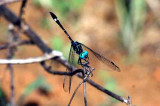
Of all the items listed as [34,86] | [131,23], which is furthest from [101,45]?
[34,86]

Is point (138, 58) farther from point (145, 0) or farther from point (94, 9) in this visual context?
point (94, 9)

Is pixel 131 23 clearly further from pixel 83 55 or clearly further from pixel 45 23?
pixel 83 55

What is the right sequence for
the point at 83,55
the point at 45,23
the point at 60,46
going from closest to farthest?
1. the point at 83,55
2. the point at 60,46
3. the point at 45,23

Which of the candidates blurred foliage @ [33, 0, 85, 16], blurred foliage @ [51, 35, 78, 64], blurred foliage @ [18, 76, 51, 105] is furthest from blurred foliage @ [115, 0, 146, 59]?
blurred foliage @ [18, 76, 51, 105]

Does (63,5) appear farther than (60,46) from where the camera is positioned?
Yes

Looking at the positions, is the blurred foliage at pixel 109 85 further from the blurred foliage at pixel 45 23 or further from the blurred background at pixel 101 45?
the blurred foliage at pixel 45 23

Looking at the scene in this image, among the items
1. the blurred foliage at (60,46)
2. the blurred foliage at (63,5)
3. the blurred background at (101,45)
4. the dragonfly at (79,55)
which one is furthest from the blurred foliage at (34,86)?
the dragonfly at (79,55)

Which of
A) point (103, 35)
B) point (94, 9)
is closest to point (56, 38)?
point (103, 35)

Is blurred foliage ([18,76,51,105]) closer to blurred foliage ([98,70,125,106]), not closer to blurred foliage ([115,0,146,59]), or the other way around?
blurred foliage ([98,70,125,106])

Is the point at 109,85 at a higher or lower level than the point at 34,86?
higher
